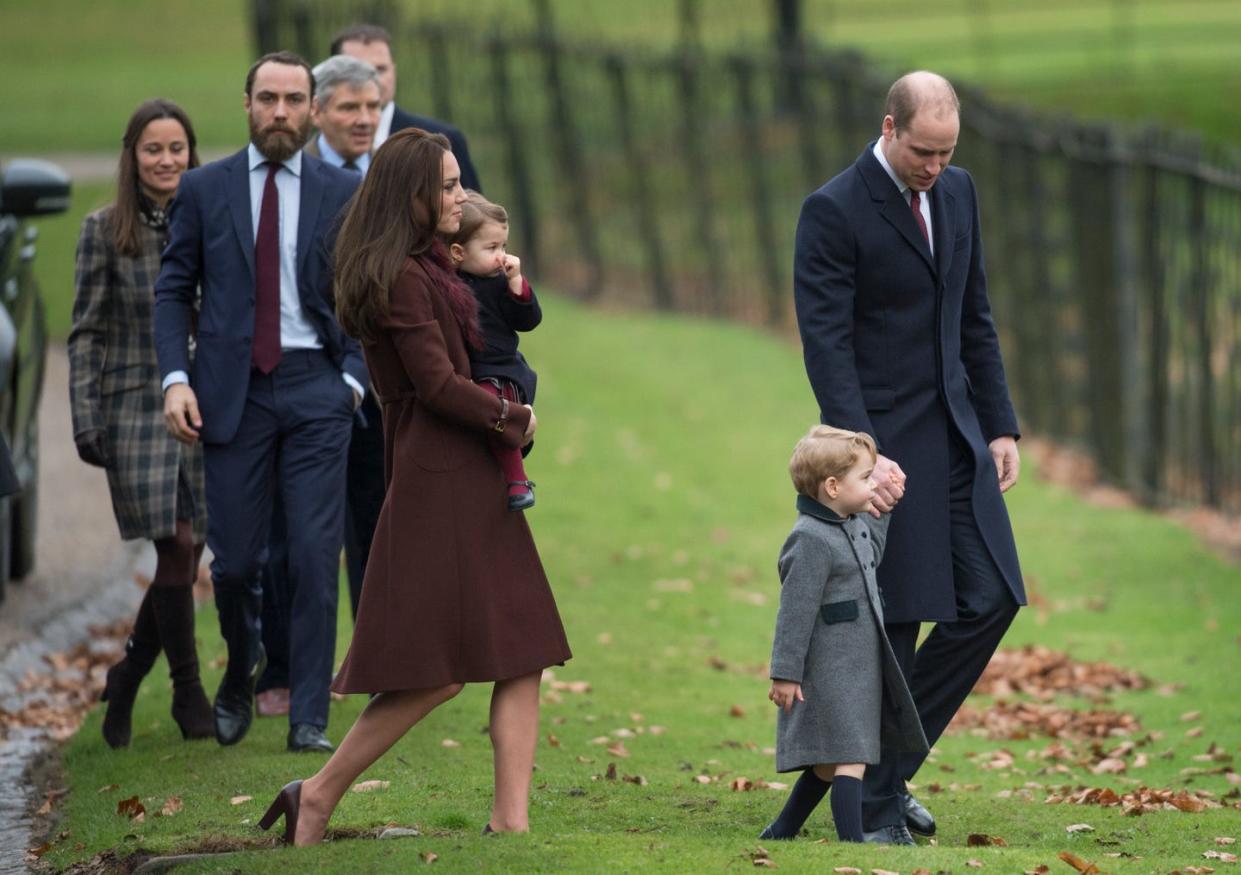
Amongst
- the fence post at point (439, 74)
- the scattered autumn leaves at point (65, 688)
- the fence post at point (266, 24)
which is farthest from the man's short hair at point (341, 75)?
the fence post at point (439, 74)

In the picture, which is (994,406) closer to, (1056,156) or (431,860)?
(431,860)

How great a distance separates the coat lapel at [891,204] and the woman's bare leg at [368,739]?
189 cm

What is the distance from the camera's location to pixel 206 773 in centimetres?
728

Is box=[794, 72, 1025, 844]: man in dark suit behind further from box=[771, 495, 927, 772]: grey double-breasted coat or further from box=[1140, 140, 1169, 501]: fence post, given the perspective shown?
box=[1140, 140, 1169, 501]: fence post

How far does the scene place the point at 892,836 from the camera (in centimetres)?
634

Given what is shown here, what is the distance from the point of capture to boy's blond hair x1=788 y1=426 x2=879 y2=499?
5.97 m

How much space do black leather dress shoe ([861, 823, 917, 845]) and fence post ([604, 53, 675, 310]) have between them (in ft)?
66.2

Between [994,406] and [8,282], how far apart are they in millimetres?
5937

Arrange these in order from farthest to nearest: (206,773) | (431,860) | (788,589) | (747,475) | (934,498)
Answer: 1. (747,475)
2. (206,773)
3. (934,498)
4. (788,589)
5. (431,860)

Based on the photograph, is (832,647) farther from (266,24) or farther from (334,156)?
(266,24)

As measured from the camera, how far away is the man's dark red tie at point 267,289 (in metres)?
7.39

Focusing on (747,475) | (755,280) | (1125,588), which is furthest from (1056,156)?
(755,280)

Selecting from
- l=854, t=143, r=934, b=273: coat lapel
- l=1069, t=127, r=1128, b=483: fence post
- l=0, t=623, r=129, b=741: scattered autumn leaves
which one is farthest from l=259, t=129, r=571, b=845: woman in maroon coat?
l=1069, t=127, r=1128, b=483: fence post

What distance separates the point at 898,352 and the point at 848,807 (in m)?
1.35
